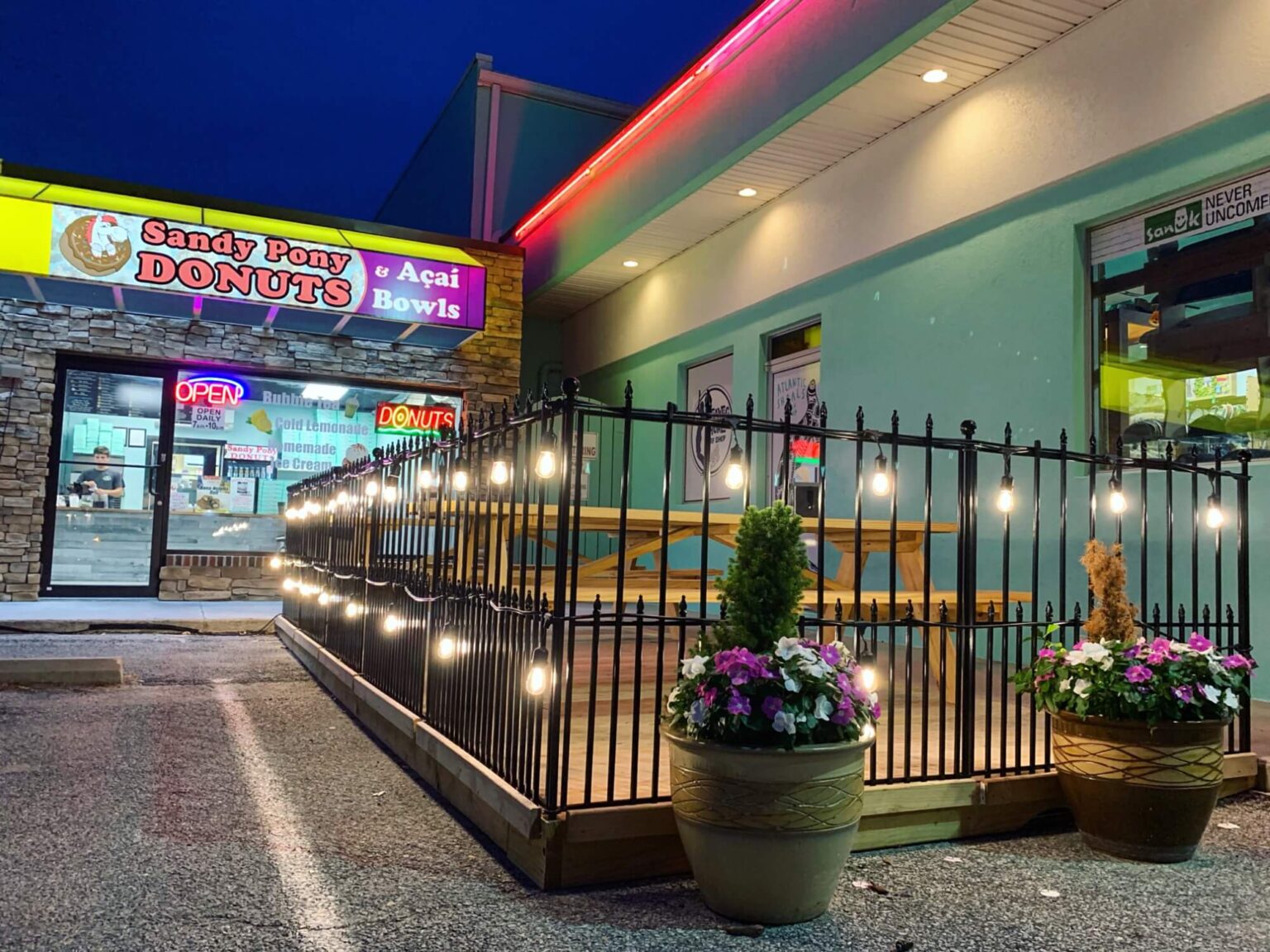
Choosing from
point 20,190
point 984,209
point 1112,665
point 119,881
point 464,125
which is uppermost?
point 464,125

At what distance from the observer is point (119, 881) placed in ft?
9.69

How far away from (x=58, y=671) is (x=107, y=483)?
532 cm

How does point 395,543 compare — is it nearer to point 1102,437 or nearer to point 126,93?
point 1102,437

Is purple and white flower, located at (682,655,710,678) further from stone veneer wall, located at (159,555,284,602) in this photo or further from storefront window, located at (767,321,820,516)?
stone veneer wall, located at (159,555,284,602)

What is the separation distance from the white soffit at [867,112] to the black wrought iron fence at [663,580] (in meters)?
2.77

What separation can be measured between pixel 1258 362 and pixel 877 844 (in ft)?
13.7

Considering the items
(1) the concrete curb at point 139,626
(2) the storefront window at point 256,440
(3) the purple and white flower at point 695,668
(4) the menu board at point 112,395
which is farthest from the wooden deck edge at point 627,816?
(4) the menu board at point 112,395

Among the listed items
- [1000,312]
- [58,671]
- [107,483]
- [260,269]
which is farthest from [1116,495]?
[107,483]

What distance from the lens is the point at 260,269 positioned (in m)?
10.7

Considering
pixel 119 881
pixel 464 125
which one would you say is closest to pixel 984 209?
pixel 119 881

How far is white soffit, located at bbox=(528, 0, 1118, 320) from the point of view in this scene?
6.63 meters

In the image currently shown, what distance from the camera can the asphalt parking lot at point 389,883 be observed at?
262cm

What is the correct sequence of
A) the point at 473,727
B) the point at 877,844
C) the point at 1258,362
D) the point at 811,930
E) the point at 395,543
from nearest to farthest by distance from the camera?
the point at 811,930 < the point at 877,844 < the point at 473,727 < the point at 395,543 < the point at 1258,362

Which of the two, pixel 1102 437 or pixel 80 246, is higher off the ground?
pixel 80 246
